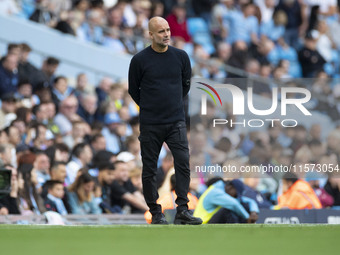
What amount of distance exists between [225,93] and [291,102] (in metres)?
0.71

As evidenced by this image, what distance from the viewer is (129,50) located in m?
17.5

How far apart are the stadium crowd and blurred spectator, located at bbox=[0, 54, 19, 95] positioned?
0.02m

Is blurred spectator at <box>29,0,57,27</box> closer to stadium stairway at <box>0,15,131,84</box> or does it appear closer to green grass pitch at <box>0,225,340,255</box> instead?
stadium stairway at <box>0,15,131,84</box>

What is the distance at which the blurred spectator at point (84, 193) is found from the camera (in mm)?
11508

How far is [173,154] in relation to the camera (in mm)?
8234

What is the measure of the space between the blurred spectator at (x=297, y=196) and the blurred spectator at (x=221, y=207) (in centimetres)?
77


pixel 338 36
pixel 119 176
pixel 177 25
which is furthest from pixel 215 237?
pixel 338 36

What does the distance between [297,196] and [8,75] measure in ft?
16.9

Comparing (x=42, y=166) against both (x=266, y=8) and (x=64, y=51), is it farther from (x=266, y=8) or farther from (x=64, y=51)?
(x=266, y=8)

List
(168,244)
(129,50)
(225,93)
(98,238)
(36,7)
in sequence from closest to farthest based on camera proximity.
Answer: (168,244) → (98,238) → (225,93) → (36,7) → (129,50)

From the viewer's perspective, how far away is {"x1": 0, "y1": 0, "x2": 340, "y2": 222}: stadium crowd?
10.2 m

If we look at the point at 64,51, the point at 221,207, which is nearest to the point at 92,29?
the point at 64,51

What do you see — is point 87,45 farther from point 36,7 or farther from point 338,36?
point 338,36

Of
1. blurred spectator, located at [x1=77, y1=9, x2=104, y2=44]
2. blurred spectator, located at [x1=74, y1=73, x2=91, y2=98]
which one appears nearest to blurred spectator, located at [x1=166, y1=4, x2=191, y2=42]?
blurred spectator, located at [x1=77, y1=9, x2=104, y2=44]
